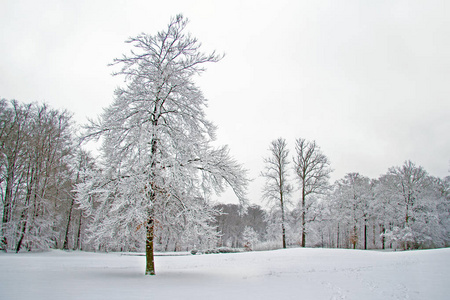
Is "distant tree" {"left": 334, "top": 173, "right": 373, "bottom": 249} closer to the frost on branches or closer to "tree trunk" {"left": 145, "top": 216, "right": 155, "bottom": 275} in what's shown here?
the frost on branches

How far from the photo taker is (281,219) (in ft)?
80.0

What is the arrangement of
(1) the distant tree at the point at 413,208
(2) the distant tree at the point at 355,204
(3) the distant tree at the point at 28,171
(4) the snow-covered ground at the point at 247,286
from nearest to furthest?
(4) the snow-covered ground at the point at 247,286
(3) the distant tree at the point at 28,171
(1) the distant tree at the point at 413,208
(2) the distant tree at the point at 355,204

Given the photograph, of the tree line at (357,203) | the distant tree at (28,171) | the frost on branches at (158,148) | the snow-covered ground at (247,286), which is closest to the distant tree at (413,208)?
the tree line at (357,203)

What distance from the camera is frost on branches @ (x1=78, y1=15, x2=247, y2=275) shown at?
8.98 meters

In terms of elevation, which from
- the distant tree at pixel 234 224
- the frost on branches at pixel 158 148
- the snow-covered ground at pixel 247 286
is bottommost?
the distant tree at pixel 234 224

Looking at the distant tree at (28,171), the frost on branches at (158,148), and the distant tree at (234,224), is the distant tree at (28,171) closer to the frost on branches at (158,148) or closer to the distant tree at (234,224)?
the frost on branches at (158,148)

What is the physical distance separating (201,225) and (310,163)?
18.5 meters

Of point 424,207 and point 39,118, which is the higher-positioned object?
point 39,118

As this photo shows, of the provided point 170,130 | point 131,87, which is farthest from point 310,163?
point 131,87

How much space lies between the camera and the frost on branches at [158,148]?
354 inches

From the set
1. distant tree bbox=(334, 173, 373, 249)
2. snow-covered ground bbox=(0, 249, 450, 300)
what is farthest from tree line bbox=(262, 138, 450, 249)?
snow-covered ground bbox=(0, 249, 450, 300)

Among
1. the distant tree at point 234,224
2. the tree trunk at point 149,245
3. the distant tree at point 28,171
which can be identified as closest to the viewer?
the tree trunk at point 149,245

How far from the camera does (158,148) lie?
9.29 metres

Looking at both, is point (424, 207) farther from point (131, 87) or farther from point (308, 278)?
point (131, 87)
